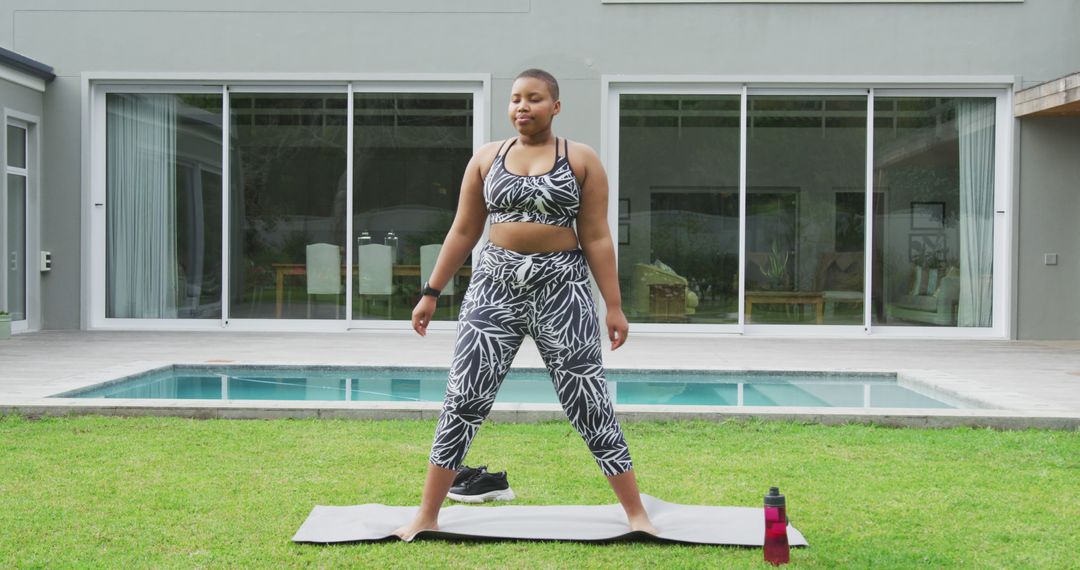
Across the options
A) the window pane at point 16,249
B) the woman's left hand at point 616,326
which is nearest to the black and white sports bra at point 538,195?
the woman's left hand at point 616,326

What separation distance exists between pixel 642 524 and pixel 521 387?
13.0 ft

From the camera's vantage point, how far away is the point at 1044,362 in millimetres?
8391

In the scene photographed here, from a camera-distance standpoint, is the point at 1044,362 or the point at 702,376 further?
the point at 1044,362

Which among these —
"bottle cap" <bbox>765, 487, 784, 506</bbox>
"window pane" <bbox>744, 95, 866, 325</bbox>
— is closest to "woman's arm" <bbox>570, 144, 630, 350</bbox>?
"bottle cap" <bbox>765, 487, 784, 506</bbox>

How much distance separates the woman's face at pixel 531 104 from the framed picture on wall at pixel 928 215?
891cm

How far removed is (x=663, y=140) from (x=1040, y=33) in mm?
4095

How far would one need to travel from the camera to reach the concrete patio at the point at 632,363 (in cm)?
536

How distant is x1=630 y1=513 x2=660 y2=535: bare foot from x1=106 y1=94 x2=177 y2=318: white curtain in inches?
367

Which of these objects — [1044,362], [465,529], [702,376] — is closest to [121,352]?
[702,376]

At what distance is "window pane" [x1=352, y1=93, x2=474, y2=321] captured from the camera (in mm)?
11180

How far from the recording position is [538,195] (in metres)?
3.18

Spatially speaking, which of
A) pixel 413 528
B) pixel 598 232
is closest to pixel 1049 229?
pixel 598 232

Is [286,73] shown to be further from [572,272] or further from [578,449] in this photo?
[572,272]

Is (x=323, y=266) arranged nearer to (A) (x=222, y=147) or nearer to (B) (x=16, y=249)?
(A) (x=222, y=147)
